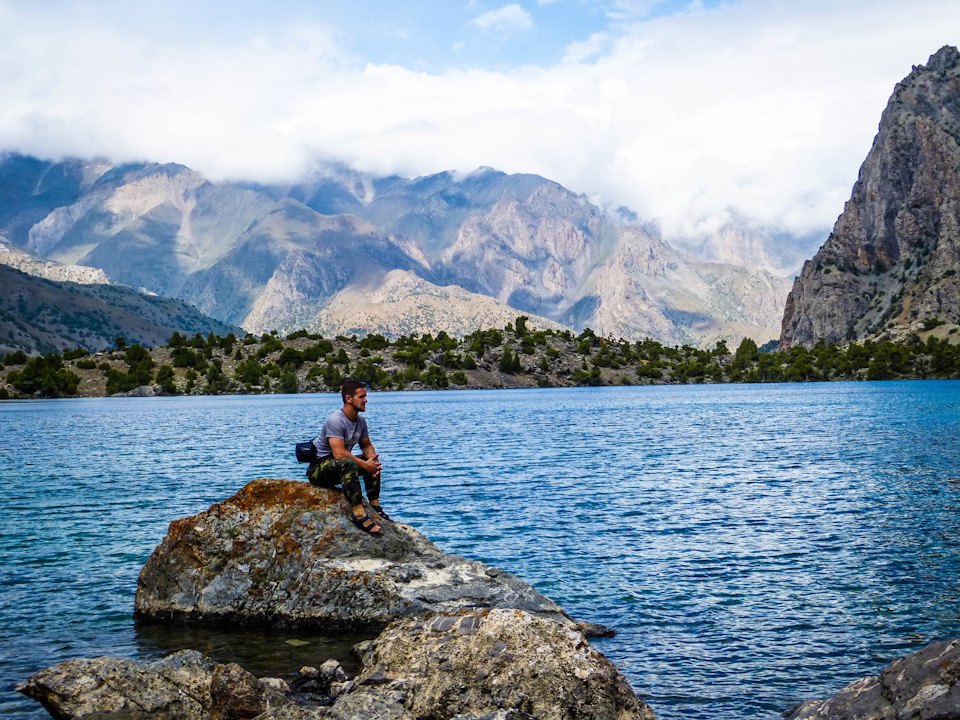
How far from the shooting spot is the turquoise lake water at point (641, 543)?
19000 mm

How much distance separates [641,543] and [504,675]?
1833cm

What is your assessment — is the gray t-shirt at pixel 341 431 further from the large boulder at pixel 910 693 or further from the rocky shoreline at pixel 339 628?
the large boulder at pixel 910 693

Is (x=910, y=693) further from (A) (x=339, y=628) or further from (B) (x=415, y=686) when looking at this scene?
(A) (x=339, y=628)

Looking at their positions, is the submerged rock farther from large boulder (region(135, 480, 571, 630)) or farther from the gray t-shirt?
the gray t-shirt

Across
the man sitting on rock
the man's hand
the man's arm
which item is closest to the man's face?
the man sitting on rock

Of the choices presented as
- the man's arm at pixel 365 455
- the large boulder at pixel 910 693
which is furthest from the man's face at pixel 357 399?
the large boulder at pixel 910 693

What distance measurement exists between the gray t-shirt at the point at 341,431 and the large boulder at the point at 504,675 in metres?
7.21

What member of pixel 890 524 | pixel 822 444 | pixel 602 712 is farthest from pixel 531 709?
pixel 822 444

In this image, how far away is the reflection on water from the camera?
60.2ft

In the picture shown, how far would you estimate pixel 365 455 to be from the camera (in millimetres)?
22281

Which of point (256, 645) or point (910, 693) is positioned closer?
point (910, 693)

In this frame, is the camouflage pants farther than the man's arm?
Yes

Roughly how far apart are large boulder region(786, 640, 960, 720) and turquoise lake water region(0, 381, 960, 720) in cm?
330

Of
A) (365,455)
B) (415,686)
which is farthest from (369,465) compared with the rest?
(415,686)
